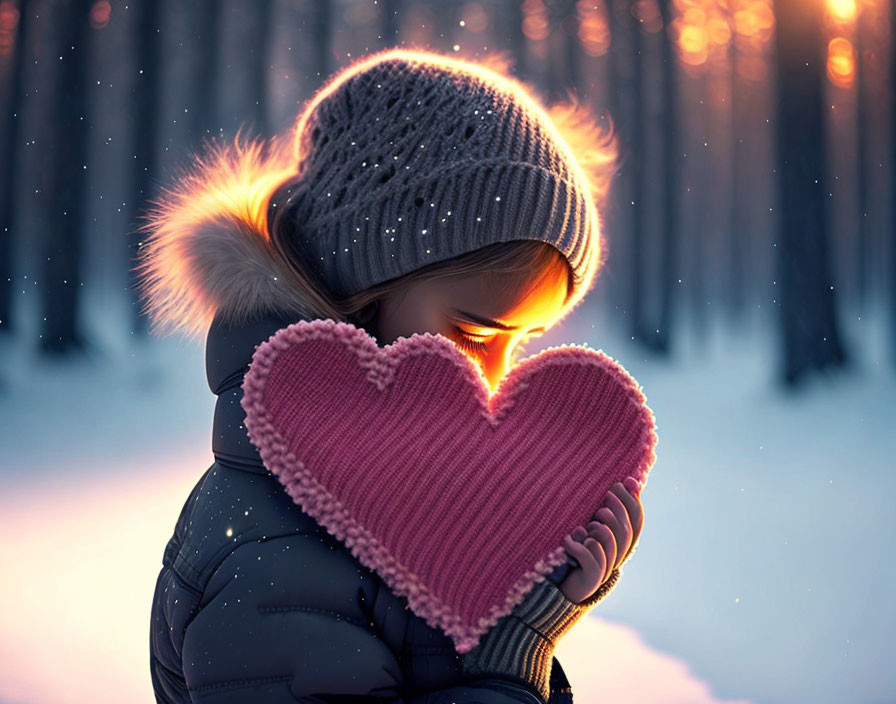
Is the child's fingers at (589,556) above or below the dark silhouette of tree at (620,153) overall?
below

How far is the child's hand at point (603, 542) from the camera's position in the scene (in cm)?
49

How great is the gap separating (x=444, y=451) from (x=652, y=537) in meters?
0.93

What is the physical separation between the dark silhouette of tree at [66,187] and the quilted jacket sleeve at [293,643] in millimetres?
1107

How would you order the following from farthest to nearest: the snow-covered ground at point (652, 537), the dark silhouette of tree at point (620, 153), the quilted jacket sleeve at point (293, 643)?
the dark silhouette of tree at point (620, 153), the snow-covered ground at point (652, 537), the quilted jacket sleeve at point (293, 643)

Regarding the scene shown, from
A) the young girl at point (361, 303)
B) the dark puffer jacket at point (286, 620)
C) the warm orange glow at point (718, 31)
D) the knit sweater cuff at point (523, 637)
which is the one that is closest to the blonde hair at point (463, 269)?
the young girl at point (361, 303)

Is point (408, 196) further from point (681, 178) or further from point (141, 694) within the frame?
point (681, 178)

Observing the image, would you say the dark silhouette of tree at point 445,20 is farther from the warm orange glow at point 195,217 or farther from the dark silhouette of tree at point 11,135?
the warm orange glow at point 195,217

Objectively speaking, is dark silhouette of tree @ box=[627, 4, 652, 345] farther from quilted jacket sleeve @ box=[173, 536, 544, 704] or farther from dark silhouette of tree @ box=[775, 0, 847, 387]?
quilted jacket sleeve @ box=[173, 536, 544, 704]

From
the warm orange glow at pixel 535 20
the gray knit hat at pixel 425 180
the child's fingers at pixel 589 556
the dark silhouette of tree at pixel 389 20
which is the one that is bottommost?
the child's fingers at pixel 589 556

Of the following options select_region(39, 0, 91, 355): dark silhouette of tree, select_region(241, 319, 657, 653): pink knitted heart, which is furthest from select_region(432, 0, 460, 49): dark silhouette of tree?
select_region(241, 319, 657, 653): pink knitted heart

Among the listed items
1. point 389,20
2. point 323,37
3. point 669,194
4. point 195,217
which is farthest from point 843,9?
point 195,217

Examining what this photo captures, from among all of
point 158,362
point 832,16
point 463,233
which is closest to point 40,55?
point 158,362

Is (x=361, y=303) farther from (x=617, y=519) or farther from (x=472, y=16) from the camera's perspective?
(x=472, y=16)

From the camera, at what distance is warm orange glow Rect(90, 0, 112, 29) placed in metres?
1.41
